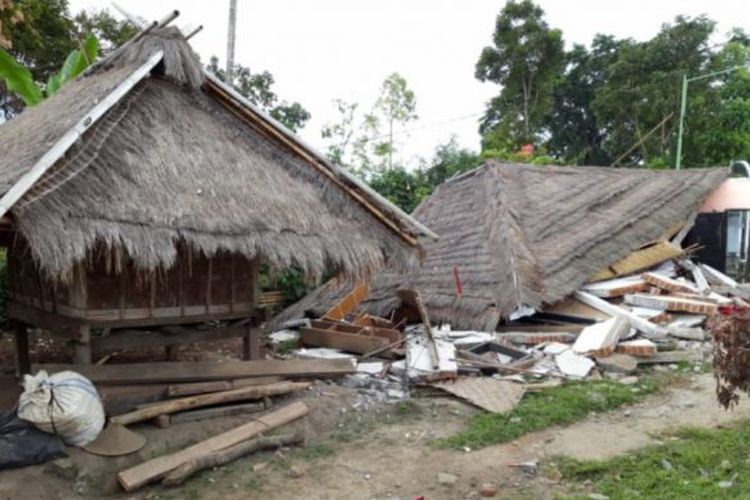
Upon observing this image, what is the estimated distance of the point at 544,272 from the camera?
1166 centimetres

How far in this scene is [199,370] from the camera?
7.27 meters

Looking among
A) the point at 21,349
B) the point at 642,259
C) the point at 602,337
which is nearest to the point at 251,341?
the point at 21,349

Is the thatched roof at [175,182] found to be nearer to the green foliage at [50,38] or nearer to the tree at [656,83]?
the green foliage at [50,38]

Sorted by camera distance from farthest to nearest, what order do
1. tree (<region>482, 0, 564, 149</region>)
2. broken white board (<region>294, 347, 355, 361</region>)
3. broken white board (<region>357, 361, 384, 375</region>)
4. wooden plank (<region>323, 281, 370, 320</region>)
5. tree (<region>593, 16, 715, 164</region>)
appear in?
tree (<region>482, 0, 564, 149</region>) < tree (<region>593, 16, 715, 164</region>) < wooden plank (<region>323, 281, 370, 320</region>) < broken white board (<region>294, 347, 355, 361</region>) < broken white board (<region>357, 361, 384, 375</region>)

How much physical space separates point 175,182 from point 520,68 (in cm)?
2177

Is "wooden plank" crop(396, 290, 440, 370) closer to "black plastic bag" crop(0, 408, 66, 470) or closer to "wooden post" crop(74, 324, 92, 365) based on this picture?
"wooden post" crop(74, 324, 92, 365)

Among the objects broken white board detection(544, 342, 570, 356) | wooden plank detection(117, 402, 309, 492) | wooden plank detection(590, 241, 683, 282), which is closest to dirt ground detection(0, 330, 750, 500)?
wooden plank detection(117, 402, 309, 492)

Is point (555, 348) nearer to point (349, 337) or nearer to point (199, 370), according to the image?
point (349, 337)

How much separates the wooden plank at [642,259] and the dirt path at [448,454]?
523 centimetres

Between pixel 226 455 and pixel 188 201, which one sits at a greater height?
pixel 188 201

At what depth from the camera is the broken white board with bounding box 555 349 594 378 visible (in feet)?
28.9

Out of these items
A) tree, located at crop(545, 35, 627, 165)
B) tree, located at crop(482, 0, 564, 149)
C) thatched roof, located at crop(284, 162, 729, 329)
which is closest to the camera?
thatched roof, located at crop(284, 162, 729, 329)

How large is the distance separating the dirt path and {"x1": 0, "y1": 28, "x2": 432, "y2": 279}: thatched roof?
1.95 m

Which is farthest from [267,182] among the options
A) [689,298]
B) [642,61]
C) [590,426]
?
[642,61]
